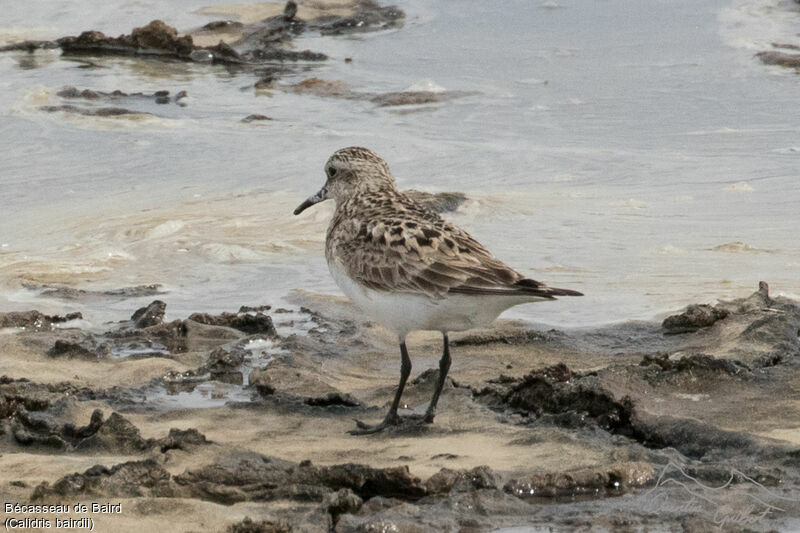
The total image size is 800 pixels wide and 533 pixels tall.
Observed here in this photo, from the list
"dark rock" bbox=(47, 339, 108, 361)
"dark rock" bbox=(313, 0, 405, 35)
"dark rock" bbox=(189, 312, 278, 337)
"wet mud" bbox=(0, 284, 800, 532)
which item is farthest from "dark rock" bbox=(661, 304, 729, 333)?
"dark rock" bbox=(313, 0, 405, 35)

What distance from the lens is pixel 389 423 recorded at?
4.96m

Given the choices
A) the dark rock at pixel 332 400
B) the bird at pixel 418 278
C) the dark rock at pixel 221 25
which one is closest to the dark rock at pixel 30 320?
the bird at pixel 418 278

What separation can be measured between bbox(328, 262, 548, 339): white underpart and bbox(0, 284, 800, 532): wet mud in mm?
337

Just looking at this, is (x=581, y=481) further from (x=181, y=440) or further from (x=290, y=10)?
(x=290, y=10)

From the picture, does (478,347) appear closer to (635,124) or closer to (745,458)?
(745,458)

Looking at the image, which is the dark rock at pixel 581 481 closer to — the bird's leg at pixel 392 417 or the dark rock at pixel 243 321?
the bird's leg at pixel 392 417

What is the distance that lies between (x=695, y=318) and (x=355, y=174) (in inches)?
74.8

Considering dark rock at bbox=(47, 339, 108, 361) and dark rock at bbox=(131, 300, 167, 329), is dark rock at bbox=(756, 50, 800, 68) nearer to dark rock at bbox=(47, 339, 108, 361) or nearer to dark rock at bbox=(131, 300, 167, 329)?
dark rock at bbox=(131, 300, 167, 329)

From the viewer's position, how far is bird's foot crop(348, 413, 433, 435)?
4.88 m

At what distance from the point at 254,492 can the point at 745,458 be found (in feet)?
5.69

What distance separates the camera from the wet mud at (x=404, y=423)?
3.93 metres

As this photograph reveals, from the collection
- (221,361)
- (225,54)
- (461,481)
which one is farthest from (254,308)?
(225,54)

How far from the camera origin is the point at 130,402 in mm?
5305

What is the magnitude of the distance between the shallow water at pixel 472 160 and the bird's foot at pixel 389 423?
1.89 meters
